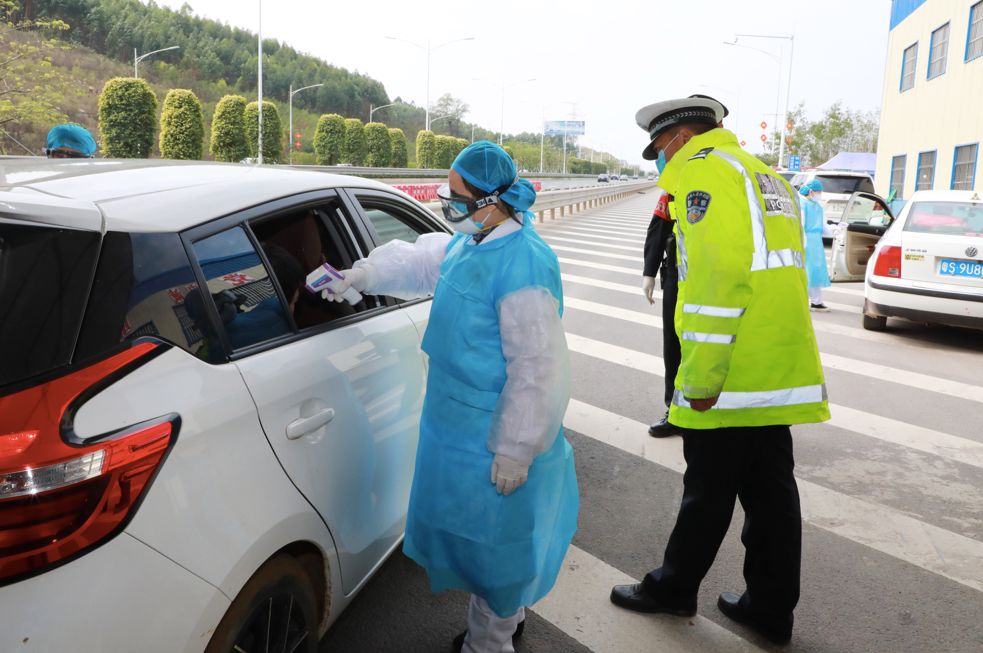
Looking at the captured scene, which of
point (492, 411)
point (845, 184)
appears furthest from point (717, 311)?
point (845, 184)

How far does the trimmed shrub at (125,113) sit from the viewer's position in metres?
31.9

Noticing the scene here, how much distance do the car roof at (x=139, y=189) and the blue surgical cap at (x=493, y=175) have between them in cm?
59

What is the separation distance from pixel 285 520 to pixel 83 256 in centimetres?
79

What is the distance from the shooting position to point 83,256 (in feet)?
5.21

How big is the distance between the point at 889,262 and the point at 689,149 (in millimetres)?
6331

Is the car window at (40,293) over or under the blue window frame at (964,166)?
under

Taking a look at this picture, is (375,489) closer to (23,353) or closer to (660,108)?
(23,353)

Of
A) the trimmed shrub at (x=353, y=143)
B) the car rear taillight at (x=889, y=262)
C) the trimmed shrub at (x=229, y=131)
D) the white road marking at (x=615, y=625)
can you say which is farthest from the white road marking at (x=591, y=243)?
the trimmed shrub at (x=353, y=143)

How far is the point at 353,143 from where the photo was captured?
59969mm

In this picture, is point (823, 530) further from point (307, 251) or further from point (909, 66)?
point (909, 66)

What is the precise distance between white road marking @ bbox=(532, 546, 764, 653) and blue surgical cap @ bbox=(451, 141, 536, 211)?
166cm

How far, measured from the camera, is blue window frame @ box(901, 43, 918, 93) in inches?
986

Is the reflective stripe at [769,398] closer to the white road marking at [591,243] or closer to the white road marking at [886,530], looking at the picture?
the white road marking at [886,530]

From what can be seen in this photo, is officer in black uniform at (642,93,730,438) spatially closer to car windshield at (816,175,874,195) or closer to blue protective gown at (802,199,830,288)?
blue protective gown at (802,199,830,288)
